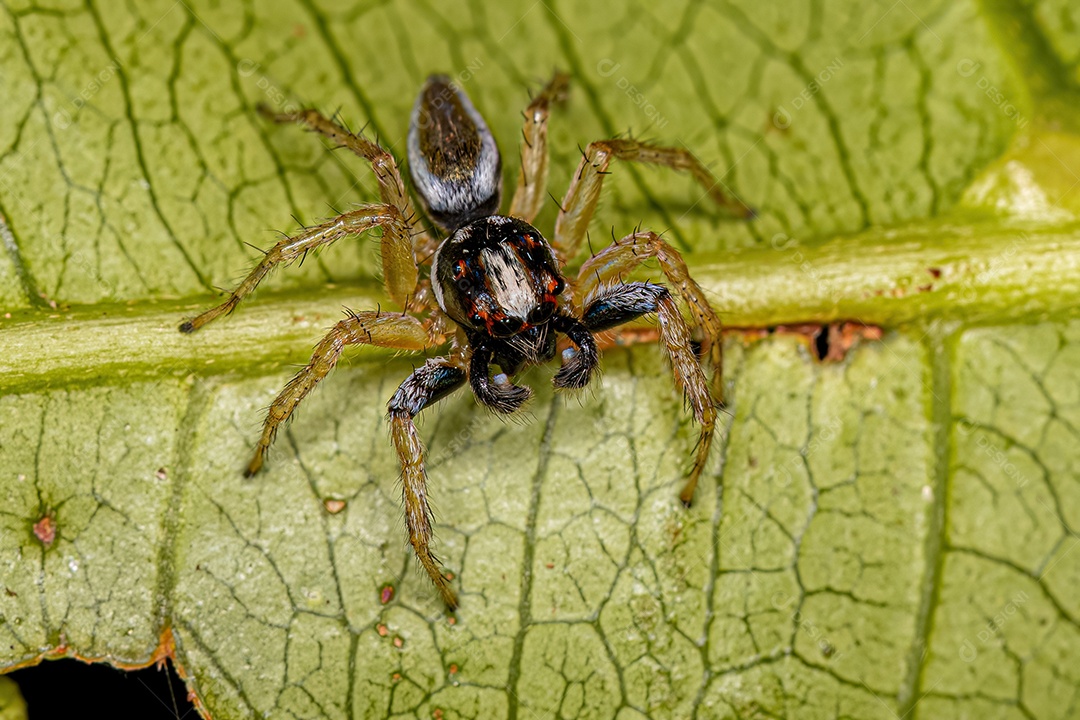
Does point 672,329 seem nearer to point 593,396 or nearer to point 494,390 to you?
point 593,396

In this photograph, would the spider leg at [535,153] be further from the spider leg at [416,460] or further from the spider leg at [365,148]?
the spider leg at [416,460]

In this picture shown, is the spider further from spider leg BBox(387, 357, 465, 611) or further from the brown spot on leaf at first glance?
the brown spot on leaf

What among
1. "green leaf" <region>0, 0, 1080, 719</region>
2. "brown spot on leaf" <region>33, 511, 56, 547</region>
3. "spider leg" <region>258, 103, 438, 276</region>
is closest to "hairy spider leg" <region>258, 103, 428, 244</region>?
"spider leg" <region>258, 103, 438, 276</region>

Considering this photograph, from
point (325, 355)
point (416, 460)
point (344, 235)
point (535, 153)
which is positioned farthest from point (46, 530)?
point (535, 153)

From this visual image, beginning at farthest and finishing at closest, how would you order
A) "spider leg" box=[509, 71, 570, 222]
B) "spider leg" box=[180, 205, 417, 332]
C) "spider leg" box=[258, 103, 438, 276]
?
1. "spider leg" box=[509, 71, 570, 222]
2. "spider leg" box=[258, 103, 438, 276]
3. "spider leg" box=[180, 205, 417, 332]

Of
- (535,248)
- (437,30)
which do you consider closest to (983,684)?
(535,248)

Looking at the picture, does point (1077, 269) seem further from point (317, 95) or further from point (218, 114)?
point (218, 114)
